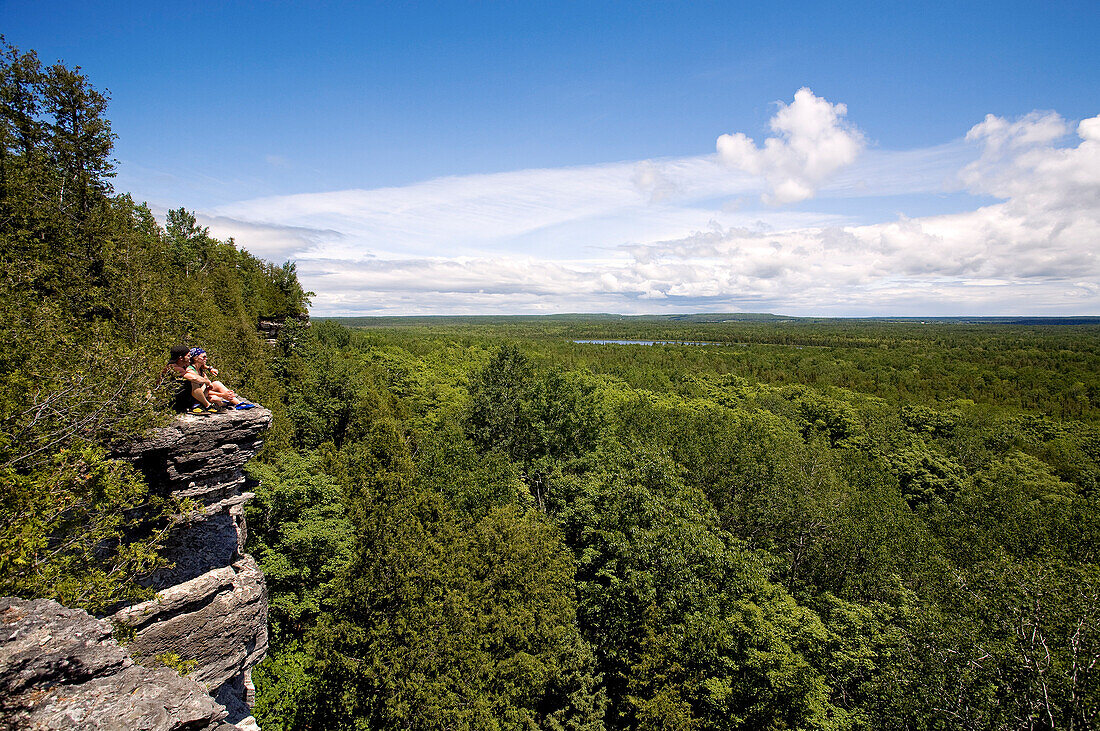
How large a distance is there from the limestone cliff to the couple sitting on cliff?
589 millimetres

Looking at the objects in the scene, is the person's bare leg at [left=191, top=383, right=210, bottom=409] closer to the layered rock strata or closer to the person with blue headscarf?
the person with blue headscarf

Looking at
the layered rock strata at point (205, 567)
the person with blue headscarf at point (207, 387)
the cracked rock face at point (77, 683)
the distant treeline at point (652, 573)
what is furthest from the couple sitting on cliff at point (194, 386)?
the distant treeline at point (652, 573)

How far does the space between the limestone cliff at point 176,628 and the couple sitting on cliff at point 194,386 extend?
59 cm

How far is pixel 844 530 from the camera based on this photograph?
2589 centimetres

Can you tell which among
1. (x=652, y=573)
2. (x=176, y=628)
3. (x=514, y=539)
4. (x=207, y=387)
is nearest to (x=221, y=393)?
(x=207, y=387)

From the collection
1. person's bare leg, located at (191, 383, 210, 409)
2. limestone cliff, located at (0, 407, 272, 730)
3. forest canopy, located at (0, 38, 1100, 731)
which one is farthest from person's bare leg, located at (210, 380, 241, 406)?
forest canopy, located at (0, 38, 1100, 731)

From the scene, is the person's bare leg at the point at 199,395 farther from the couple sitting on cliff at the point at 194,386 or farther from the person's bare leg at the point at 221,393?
the person's bare leg at the point at 221,393

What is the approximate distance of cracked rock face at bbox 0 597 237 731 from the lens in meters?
5.14

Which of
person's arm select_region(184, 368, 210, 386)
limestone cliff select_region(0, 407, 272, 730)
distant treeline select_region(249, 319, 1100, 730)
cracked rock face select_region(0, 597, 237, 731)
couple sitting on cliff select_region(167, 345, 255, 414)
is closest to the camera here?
cracked rock face select_region(0, 597, 237, 731)

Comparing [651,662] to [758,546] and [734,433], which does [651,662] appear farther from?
[734,433]

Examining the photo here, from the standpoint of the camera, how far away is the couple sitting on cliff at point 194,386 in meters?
10.9

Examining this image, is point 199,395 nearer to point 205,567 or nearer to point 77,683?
point 205,567

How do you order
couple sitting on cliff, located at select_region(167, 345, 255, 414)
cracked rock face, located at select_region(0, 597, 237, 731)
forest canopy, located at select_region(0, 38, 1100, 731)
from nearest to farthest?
cracked rock face, located at select_region(0, 597, 237, 731) < forest canopy, located at select_region(0, 38, 1100, 731) < couple sitting on cliff, located at select_region(167, 345, 255, 414)

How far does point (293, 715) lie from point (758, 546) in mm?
25261
